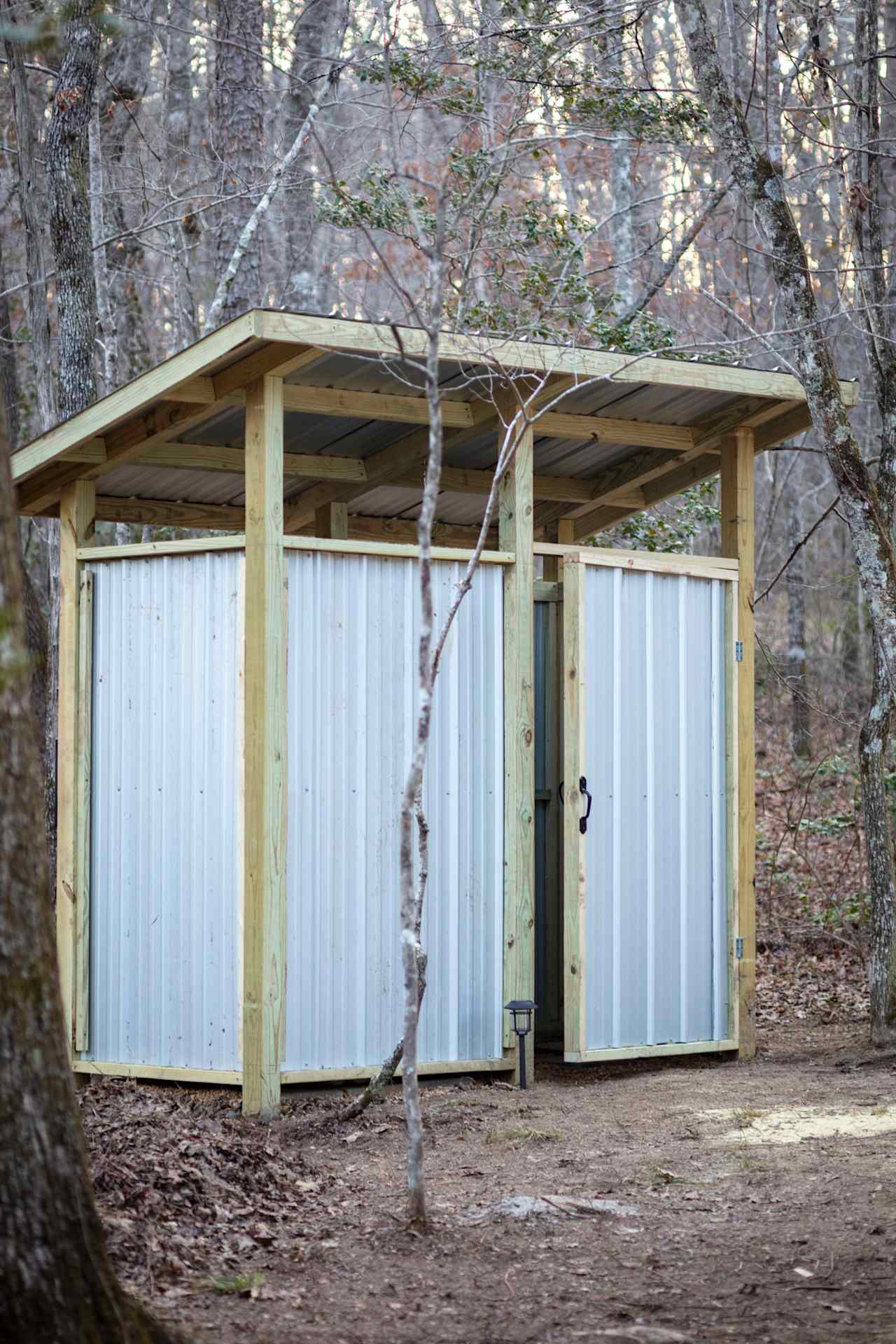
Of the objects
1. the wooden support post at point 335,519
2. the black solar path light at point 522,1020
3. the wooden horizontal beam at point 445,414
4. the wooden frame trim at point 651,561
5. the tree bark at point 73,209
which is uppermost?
the tree bark at point 73,209

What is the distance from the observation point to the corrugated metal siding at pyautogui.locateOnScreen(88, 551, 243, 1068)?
21.4ft

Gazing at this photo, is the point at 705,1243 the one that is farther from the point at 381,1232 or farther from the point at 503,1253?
the point at 381,1232

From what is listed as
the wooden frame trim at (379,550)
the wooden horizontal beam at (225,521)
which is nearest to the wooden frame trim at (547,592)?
the wooden horizontal beam at (225,521)

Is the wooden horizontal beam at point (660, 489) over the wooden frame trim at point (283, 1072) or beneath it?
over

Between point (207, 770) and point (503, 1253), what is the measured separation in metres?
2.99

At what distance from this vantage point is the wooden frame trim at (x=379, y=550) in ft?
21.4

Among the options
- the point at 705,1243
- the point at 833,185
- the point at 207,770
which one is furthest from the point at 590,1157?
the point at 833,185

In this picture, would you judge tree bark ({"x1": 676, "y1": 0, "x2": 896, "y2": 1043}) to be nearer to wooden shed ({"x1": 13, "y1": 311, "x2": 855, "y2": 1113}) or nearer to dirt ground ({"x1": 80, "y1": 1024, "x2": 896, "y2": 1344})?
wooden shed ({"x1": 13, "y1": 311, "x2": 855, "y2": 1113})

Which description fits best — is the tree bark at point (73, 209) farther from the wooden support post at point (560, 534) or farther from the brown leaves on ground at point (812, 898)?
the brown leaves on ground at point (812, 898)

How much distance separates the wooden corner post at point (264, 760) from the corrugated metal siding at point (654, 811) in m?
1.69

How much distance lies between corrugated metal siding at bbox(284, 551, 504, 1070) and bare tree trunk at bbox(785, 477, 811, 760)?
24.8 ft

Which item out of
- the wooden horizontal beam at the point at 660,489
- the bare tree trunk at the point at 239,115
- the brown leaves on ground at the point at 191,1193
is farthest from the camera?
the bare tree trunk at the point at 239,115

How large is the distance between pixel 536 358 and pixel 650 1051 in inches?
138

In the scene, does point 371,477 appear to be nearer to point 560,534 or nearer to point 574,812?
point 560,534
